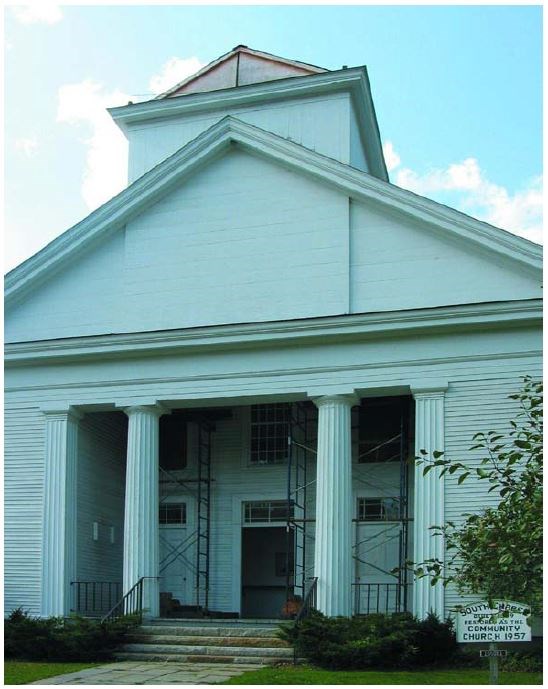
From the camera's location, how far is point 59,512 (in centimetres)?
1917

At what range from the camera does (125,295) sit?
19.8m

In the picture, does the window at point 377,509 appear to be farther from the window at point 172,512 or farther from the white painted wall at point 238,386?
the window at point 172,512

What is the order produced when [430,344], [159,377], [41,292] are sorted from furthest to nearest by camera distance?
[41,292] < [159,377] < [430,344]

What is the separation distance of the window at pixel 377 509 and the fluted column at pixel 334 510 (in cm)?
274

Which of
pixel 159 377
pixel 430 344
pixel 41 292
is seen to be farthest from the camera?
pixel 41 292

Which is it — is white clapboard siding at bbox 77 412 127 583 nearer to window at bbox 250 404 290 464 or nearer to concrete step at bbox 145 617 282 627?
concrete step at bbox 145 617 282 627

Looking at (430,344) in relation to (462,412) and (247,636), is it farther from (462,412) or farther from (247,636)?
(247,636)

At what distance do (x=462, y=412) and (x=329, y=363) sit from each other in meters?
2.53

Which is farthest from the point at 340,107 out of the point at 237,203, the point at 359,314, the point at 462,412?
the point at 462,412

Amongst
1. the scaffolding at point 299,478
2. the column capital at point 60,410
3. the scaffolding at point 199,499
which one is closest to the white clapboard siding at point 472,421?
the scaffolding at point 299,478

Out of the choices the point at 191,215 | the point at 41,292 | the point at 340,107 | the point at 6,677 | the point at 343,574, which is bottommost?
the point at 6,677

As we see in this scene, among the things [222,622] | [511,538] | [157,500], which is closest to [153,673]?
[222,622]

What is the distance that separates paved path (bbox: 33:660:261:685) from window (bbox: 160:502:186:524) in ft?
20.5

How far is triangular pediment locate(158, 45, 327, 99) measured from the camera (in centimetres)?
2453
